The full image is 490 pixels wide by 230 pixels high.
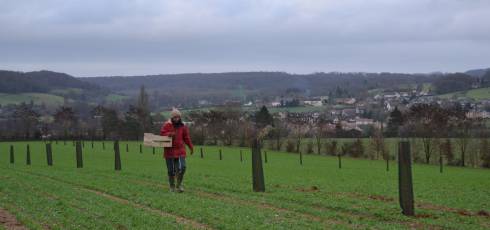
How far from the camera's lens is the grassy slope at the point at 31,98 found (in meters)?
166

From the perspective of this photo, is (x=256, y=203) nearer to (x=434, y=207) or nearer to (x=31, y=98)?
(x=434, y=207)

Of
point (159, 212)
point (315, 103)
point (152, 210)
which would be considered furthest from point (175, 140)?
point (315, 103)

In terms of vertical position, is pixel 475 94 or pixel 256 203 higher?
pixel 475 94

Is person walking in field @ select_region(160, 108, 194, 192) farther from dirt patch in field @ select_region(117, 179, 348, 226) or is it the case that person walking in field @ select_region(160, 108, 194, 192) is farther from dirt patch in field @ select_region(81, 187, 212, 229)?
dirt patch in field @ select_region(81, 187, 212, 229)

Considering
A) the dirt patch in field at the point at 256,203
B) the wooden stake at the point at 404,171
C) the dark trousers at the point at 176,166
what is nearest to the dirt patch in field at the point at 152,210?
the dark trousers at the point at 176,166

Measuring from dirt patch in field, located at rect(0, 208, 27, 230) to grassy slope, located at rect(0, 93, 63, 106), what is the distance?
524 feet

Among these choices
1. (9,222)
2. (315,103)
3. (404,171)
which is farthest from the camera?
(315,103)

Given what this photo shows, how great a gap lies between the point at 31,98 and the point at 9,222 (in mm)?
169844

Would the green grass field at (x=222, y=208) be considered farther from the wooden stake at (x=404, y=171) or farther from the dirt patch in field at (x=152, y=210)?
the wooden stake at (x=404, y=171)

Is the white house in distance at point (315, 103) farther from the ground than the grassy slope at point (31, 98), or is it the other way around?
the grassy slope at point (31, 98)

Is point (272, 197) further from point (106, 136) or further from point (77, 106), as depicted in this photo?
point (77, 106)

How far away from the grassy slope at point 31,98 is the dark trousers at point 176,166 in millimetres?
156592

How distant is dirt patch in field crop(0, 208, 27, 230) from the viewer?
11145mm

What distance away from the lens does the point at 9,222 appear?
460 inches
